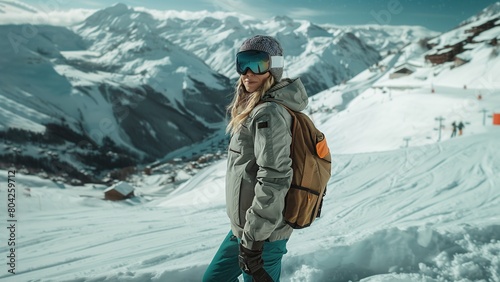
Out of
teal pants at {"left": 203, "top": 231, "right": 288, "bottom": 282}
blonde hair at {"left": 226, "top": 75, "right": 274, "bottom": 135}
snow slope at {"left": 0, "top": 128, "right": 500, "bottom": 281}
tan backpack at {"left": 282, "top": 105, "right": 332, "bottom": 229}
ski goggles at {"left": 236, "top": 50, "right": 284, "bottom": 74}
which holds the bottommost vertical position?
snow slope at {"left": 0, "top": 128, "right": 500, "bottom": 281}

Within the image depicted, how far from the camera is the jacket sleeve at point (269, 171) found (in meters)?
2.37

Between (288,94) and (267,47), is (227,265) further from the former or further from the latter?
(267,47)

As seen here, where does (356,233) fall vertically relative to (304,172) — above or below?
below

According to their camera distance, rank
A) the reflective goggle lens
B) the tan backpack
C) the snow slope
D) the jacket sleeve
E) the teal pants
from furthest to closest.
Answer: the snow slope < the teal pants < the reflective goggle lens < the tan backpack < the jacket sleeve

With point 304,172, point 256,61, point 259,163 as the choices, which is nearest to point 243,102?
point 256,61

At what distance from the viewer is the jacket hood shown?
8.34ft

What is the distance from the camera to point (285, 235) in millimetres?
2678

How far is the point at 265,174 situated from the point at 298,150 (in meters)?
0.32

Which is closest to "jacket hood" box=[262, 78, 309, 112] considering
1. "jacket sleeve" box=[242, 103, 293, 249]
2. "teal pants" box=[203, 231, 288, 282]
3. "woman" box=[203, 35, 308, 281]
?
"woman" box=[203, 35, 308, 281]

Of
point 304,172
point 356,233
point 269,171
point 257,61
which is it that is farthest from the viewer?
point 356,233

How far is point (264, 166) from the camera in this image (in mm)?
2387

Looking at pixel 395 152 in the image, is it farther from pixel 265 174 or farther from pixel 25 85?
pixel 25 85

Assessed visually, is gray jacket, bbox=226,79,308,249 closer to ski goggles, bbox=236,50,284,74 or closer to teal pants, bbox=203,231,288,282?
ski goggles, bbox=236,50,284,74

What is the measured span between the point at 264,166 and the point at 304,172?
32cm
